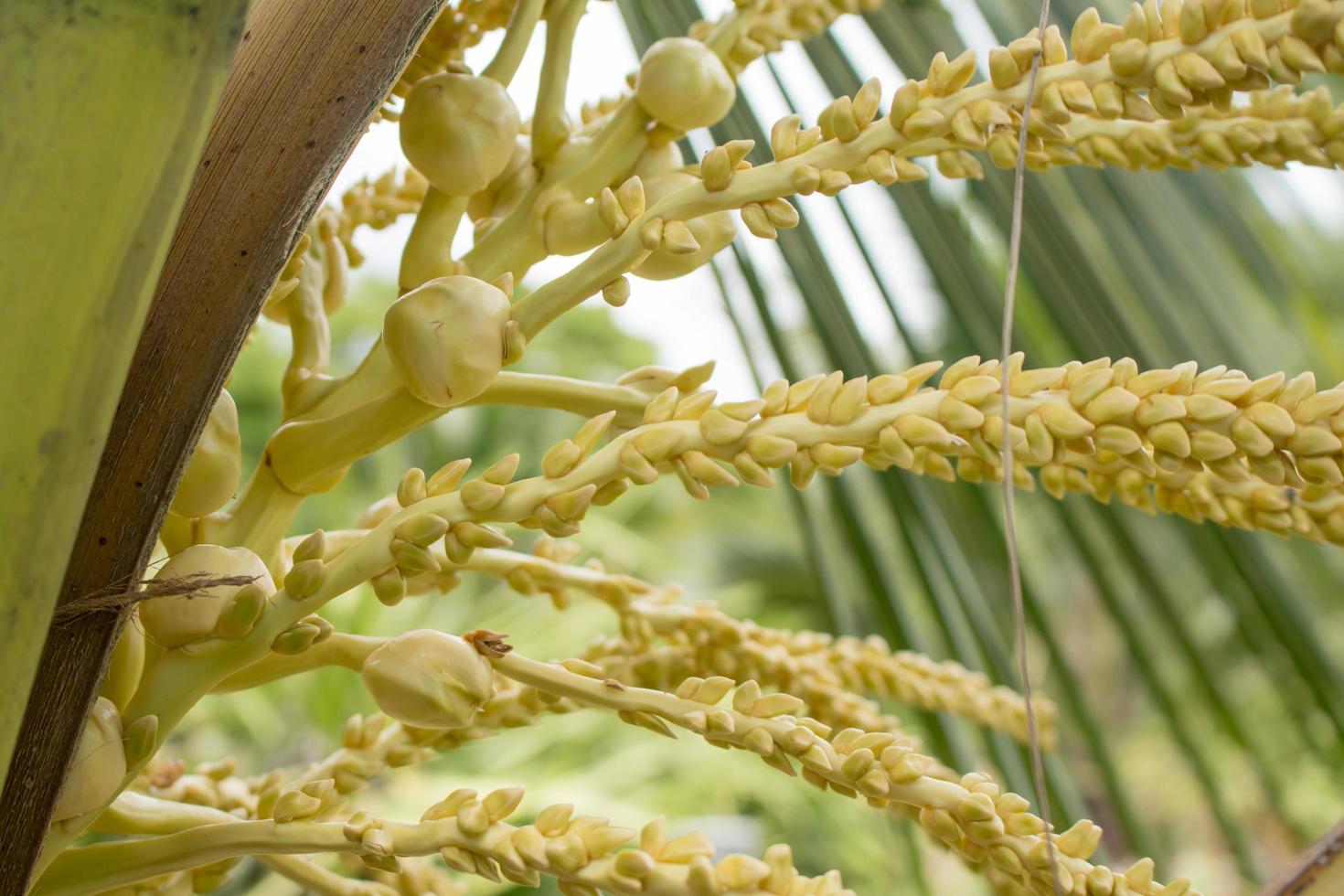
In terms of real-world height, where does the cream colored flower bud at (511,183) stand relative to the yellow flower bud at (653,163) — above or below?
above

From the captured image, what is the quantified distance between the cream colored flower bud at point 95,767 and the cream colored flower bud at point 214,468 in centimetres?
5

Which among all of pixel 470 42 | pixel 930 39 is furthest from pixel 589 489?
pixel 930 39

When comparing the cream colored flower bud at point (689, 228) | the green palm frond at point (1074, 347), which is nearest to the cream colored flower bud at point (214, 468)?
the cream colored flower bud at point (689, 228)

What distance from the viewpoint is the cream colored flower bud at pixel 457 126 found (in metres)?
0.28

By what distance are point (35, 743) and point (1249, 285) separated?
2.00ft

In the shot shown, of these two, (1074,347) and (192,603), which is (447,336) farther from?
(1074,347)

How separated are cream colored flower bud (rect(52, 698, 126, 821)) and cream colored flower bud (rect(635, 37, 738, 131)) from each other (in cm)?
20

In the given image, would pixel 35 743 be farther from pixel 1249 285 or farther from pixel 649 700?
pixel 1249 285

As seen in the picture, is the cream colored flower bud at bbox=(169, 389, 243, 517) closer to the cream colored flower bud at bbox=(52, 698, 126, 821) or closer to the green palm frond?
the cream colored flower bud at bbox=(52, 698, 126, 821)

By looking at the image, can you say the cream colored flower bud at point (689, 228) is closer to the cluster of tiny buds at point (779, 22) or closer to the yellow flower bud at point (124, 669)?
the cluster of tiny buds at point (779, 22)

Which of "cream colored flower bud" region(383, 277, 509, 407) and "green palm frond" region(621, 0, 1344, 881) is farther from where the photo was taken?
"green palm frond" region(621, 0, 1344, 881)

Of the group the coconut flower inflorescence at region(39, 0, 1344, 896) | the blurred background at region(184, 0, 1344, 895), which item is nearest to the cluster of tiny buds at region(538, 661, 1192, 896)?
the coconut flower inflorescence at region(39, 0, 1344, 896)

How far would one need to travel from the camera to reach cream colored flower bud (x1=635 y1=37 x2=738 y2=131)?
0.95 ft

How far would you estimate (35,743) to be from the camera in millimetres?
203
